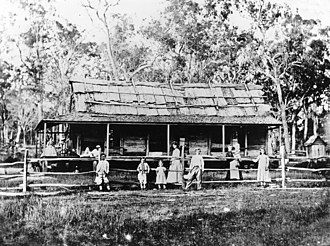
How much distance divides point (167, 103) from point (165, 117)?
1.32m

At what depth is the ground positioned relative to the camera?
806cm

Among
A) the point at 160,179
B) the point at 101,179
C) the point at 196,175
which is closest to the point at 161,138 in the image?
the point at 160,179

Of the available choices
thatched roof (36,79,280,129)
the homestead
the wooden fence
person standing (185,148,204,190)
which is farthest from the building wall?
person standing (185,148,204,190)

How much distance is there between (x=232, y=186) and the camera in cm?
1503

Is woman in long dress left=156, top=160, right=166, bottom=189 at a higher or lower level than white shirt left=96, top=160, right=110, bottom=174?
lower

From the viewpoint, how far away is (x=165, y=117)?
19.3 meters

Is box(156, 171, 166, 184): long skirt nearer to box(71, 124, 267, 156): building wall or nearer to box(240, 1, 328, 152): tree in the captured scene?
box(71, 124, 267, 156): building wall

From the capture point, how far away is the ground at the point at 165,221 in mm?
8062

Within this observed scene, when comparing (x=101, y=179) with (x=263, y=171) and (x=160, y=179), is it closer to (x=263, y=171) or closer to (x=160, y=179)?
(x=160, y=179)

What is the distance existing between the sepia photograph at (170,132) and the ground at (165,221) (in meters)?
0.04

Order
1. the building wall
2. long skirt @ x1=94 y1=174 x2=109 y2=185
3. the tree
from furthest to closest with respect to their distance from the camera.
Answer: the tree → the building wall → long skirt @ x1=94 y1=174 x2=109 y2=185

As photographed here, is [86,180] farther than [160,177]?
Yes

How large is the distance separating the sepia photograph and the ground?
0.12ft

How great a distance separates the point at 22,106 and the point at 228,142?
34030 mm
